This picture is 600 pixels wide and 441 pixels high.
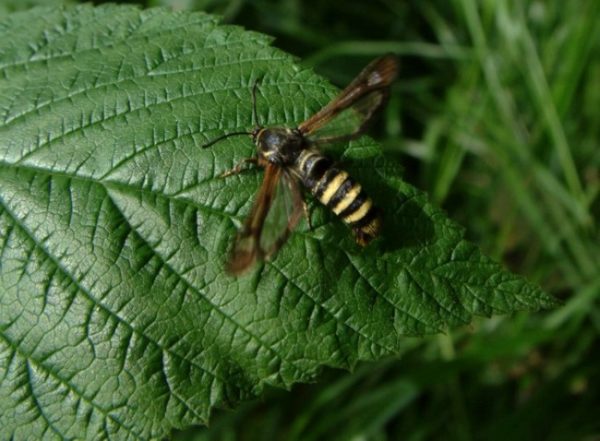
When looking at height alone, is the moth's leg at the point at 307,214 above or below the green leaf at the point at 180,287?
above

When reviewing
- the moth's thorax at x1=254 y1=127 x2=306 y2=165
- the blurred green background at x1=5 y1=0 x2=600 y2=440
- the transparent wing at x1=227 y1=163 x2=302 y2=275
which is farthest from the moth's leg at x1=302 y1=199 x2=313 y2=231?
the blurred green background at x1=5 y1=0 x2=600 y2=440

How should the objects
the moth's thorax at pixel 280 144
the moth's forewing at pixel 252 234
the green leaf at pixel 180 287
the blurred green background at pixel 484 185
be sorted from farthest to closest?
the blurred green background at pixel 484 185 < the moth's thorax at pixel 280 144 < the green leaf at pixel 180 287 < the moth's forewing at pixel 252 234

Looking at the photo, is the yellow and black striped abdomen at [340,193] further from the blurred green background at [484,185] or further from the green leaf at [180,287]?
the blurred green background at [484,185]

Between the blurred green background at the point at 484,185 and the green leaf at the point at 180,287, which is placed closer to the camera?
the green leaf at the point at 180,287

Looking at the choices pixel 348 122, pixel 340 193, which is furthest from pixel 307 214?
pixel 348 122

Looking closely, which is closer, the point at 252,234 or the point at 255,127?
the point at 252,234

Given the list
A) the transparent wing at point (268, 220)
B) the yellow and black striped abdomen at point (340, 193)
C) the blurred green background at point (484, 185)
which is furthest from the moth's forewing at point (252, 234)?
the blurred green background at point (484, 185)

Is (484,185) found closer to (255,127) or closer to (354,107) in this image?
(354,107)
